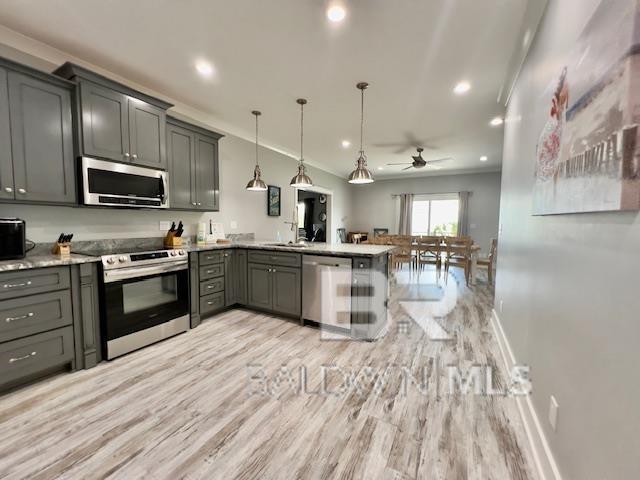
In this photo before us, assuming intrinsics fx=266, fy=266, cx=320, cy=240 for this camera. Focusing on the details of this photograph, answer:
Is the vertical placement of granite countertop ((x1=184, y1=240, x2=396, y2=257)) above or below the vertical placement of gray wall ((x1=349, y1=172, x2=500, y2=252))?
below

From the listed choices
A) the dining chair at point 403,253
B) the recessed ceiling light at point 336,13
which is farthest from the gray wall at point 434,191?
the recessed ceiling light at point 336,13

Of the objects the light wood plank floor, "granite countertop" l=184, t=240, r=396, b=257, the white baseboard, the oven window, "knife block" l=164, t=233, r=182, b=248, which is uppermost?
"knife block" l=164, t=233, r=182, b=248

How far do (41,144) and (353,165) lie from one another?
18.7 ft

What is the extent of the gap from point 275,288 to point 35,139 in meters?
2.40

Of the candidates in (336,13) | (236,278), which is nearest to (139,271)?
(236,278)

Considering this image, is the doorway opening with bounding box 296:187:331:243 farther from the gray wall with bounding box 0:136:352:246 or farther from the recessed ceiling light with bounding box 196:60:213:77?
the recessed ceiling light with bounding box 196:60:213:77

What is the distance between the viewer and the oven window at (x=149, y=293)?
2.36m

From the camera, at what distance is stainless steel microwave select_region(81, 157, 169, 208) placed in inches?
89.4

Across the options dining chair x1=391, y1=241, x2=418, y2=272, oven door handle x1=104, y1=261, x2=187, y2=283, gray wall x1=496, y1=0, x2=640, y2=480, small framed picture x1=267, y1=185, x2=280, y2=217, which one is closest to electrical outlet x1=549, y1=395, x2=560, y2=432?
gray wall x1=496, y1=0, x2=640, y2=480

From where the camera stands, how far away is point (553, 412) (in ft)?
4.01

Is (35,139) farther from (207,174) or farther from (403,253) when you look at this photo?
(403,253)

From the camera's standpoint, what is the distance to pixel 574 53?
114 cm

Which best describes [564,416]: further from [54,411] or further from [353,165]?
[353,165]

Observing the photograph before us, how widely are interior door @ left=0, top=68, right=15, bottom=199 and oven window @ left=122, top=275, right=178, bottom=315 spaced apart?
1.03m
